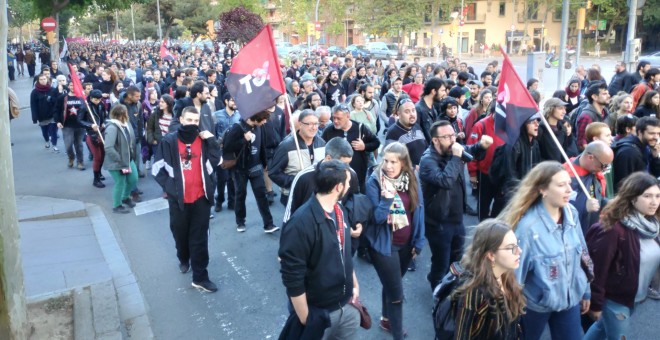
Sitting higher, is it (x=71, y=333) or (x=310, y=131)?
(x=310, y=131)

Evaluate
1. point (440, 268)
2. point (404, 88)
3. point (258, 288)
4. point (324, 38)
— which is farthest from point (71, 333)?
point (324, 38)

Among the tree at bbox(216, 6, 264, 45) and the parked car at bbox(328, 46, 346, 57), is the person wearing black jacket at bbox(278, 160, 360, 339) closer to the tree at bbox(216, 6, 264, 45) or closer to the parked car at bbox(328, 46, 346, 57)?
the tree at bbox(216, 6, 264, 45)

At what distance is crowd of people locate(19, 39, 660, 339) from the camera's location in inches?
137

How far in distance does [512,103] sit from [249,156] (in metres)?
3.39

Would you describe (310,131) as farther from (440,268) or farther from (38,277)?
(38,277)

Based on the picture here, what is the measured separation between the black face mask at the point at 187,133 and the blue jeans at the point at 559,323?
3719mm

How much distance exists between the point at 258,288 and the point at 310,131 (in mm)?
1756

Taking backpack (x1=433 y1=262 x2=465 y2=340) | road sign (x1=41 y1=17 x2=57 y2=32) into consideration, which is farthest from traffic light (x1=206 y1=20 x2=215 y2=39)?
backpack (x1=433 y1=262 x2=465 y2=340)

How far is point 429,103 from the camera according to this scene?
8406 millimetres

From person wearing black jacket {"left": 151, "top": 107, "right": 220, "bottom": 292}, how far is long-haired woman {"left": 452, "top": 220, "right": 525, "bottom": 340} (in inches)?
139

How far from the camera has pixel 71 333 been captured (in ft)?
16.7

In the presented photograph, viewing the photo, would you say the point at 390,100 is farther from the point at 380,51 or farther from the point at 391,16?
the point at 391,16

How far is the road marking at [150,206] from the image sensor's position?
898 cm

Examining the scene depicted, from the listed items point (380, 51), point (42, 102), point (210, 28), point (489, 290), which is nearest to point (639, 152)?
point (489, 290)
